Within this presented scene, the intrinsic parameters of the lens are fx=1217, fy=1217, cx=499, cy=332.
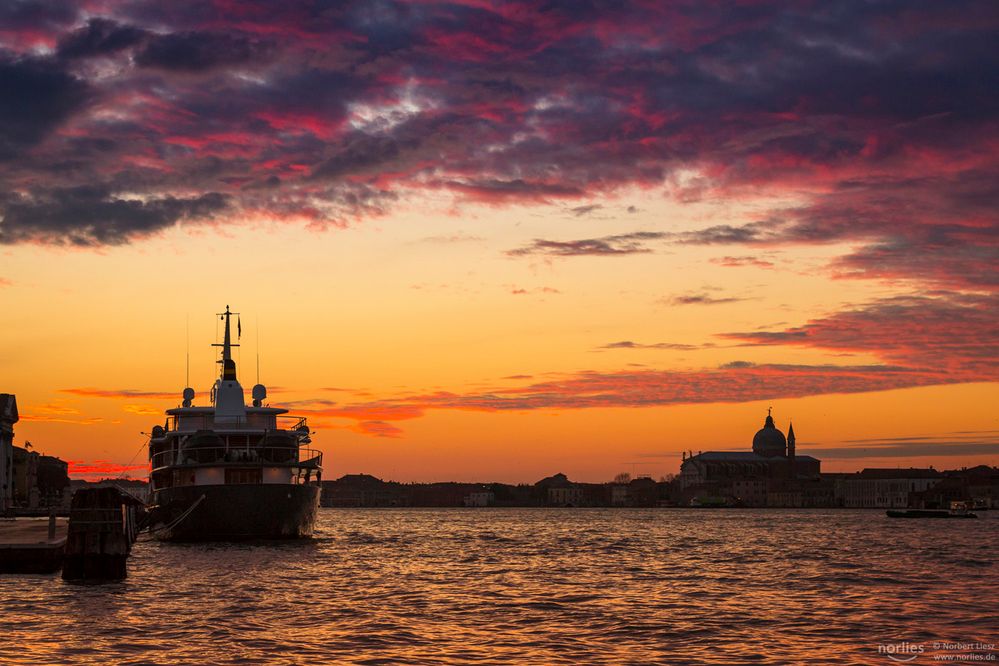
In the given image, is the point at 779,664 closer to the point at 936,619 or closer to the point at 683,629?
the point at 683,629

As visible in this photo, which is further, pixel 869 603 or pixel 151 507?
pixel 151 507

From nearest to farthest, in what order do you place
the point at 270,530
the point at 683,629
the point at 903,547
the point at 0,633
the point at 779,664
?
the point at 779,664 → the point at 0,633 → the point at 683,629 → the point at 270,530 → the point at 903,547

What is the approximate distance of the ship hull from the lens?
76312 millimetres

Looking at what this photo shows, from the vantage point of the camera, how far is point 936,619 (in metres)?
36.0

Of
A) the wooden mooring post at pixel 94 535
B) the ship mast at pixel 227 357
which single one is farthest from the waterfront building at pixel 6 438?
the wooden mooring post at pixel 94 535

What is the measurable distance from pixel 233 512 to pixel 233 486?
163 centimetres

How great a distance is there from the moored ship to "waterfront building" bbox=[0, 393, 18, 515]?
102ft

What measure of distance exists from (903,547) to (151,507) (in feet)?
179

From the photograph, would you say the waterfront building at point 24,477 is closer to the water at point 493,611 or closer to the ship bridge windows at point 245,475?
the ship bridge windows at point 245,475

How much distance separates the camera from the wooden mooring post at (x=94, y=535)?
43219mm

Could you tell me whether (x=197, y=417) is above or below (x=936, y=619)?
above

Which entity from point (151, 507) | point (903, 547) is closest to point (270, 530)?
point (151, 507)

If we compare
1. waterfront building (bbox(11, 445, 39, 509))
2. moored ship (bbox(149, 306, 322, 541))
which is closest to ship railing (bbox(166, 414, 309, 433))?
moored ship (bbox(149, 306, 322, 541))

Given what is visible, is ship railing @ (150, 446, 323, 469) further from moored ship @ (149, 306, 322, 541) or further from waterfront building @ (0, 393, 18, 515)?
waterfront building @ (0, 393, 18, 515)
